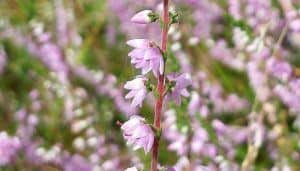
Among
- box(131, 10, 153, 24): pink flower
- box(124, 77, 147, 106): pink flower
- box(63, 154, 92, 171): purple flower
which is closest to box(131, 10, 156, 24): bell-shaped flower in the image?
box(131, 10, 153, 24): pink flower

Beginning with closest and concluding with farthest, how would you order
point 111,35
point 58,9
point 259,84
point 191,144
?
point 191,144 → point 259,84 → point 58,9 → point 111,35

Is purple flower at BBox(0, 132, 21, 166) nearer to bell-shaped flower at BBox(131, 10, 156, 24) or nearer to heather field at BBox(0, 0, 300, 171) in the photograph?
heather field at BBox(0, 0, 300, 171)

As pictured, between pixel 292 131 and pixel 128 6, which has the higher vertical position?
pixel 128 6

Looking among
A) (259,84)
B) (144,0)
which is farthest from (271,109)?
(144,0)

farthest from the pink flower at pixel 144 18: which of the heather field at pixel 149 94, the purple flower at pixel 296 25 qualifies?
the purple flower at pixel 296 25

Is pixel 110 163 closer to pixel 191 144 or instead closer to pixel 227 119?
pixel 191 144
